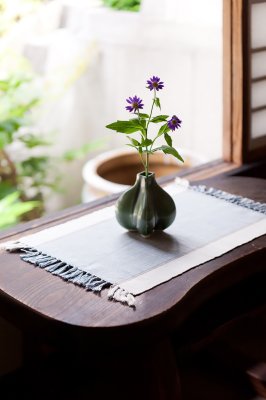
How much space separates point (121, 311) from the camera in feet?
5.02

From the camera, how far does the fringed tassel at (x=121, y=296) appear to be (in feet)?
5.12

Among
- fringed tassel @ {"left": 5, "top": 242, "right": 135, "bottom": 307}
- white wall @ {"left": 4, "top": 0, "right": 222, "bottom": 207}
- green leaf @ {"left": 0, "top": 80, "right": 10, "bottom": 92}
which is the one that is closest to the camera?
fringed tassel @ {"left": 5, "top": 242, "right": 135, "bottom": 307}

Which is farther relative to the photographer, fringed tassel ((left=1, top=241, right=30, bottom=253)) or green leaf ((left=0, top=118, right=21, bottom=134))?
green leaf ((left=0, top=118, right=21, bottom=134))

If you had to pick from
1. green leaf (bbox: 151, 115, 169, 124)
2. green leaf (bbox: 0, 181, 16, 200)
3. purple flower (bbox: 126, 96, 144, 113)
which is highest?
purple flower (bbox: 126, 96, 144, 113)

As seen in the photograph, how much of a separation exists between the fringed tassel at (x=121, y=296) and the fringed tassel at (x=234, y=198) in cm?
68

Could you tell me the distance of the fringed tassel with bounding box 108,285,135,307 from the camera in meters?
1.56

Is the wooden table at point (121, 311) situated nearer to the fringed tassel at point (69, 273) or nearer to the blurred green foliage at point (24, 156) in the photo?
the fringed tassel at point (69, 273)

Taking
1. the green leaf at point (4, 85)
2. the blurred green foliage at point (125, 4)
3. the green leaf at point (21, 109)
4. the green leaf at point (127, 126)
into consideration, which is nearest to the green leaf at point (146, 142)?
the green leaf at point (127, 126)

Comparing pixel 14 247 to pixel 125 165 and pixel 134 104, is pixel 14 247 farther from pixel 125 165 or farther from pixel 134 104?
pixel 125 165

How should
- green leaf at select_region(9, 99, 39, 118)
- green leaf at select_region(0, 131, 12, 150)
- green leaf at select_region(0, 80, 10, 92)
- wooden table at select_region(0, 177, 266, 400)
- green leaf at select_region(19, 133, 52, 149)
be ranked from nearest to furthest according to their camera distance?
wooden table at select_region(0, 177, 266, 400), green leaf at select_region(0, 80, 10, 92), green leaf at select_region(0, 131, 12, 150), green leaf at select_region(9, 99, 39, 118), green leaf at select_region(19, 133, 52, 149)

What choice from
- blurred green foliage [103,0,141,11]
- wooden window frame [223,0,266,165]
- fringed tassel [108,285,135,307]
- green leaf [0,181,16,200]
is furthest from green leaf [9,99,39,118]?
fringed tassel [108,285,135,307]

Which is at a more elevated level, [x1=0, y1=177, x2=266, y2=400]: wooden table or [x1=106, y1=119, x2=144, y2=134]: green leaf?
[x1=106, y1=119, x2=144, y2=134]: green leaf

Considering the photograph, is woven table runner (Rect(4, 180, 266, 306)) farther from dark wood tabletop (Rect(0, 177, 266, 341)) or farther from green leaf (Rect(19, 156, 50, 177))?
green leaf (Rect(19, 156, 50, 177))

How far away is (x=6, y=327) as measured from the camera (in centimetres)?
226
